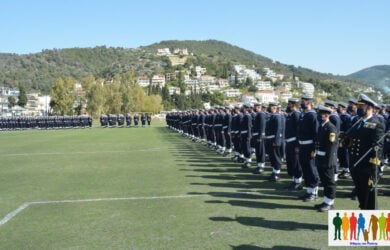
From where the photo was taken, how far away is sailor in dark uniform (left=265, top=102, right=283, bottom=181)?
37.9 feet

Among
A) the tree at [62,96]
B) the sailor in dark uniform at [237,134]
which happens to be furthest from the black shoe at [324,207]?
the tree at [62,96]

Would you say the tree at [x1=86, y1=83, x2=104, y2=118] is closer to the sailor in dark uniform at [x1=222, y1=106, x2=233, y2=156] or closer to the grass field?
the sailor in dark uniform at [x1=222, y1=106, x2=233, y2=156]

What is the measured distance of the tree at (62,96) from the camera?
7738 centimetres

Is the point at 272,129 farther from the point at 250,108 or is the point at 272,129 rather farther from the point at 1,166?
the point at 1,166

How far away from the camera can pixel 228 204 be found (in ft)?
27.9

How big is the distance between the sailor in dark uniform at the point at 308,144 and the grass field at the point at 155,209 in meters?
0.51

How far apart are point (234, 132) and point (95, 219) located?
9.21 metres

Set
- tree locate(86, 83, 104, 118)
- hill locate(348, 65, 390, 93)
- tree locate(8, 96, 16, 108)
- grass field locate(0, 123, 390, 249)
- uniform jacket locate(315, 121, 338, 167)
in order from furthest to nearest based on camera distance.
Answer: tree locate(8, 96, 16, 108), tree locate(86, 83, 104, 118), hill locate(348, 65, 390, 93), uniform jacket locate(315, 121, 338, 167), grass field locate(0, 123, 390, 249)

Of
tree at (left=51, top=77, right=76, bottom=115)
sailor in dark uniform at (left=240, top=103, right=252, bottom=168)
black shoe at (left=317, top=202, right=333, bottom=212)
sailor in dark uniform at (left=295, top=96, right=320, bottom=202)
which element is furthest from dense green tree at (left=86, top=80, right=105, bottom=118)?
black shoe at (left=317, top=202, right=333, bottom=212)

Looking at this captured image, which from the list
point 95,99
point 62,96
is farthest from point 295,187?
point 62,96

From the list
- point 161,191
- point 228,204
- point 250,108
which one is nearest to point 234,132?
point 250,108

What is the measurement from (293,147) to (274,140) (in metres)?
1.40

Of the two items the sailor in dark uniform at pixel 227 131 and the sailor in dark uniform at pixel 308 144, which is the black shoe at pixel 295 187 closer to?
the sailor in dark uniform at pixel 308 144

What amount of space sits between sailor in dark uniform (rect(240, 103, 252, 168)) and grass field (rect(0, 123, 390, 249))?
2.07 feet
